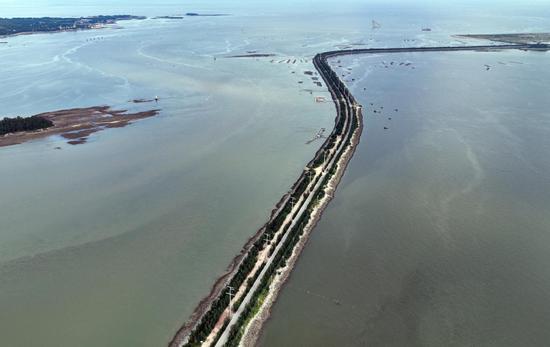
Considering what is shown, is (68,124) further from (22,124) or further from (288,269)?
(288,269)

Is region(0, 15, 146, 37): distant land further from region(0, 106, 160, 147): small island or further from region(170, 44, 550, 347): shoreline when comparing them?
region(170, 44, 550, 347): shoreline

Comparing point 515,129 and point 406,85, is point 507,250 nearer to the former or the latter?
point 515,129

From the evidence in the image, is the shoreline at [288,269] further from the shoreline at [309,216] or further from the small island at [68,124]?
the small island at [68,124]

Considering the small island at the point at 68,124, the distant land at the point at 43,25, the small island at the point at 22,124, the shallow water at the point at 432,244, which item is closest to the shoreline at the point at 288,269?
the shallow water at the point at 432,244

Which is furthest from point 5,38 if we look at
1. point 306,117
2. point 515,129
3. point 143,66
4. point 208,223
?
point 515,129

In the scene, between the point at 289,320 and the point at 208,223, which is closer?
the point at 289,320

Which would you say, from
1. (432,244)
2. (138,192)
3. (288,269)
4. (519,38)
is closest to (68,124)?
(138,192)
